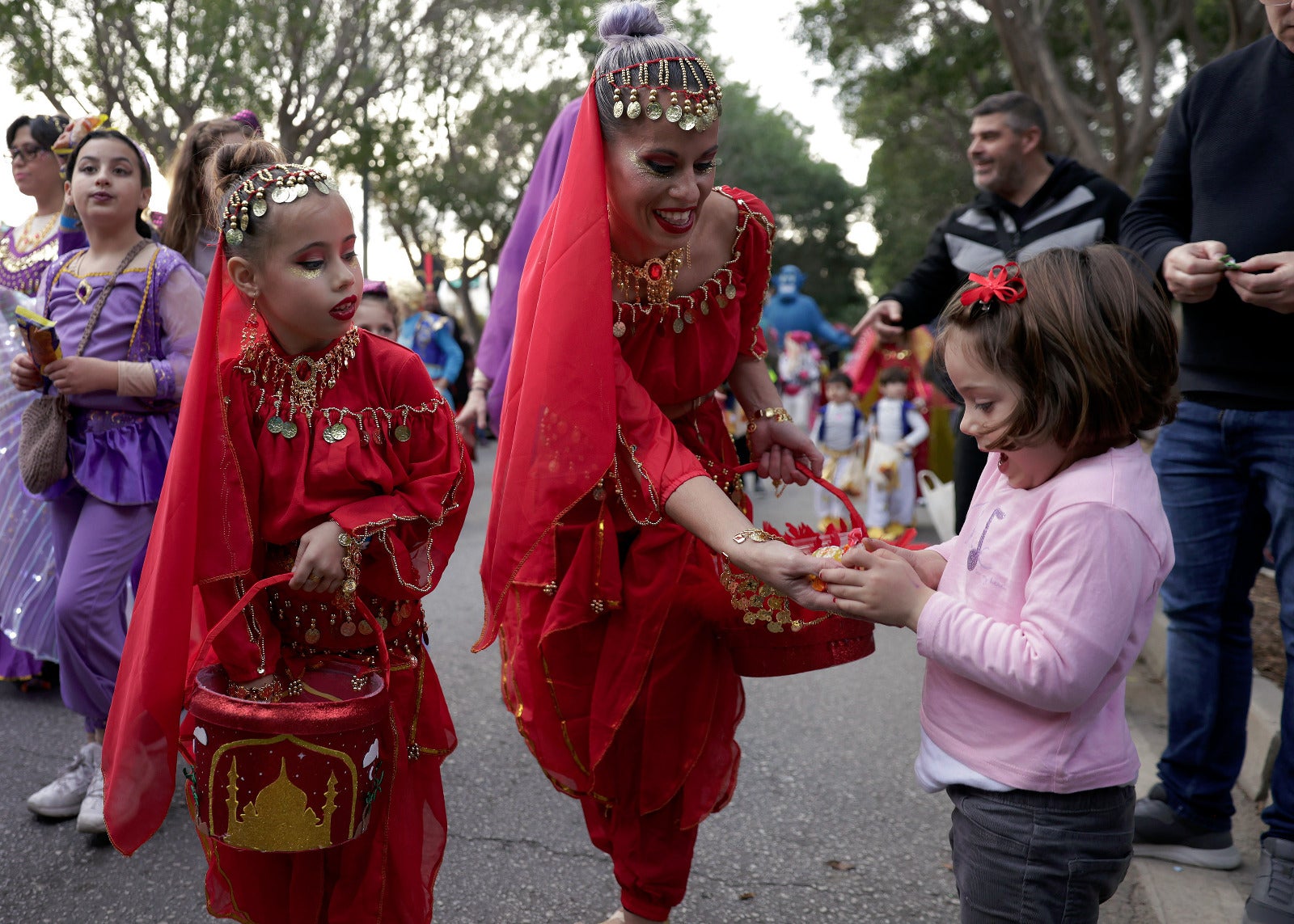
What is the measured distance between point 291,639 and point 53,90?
591 inches

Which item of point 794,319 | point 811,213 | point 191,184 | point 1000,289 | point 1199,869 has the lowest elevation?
point 811,213

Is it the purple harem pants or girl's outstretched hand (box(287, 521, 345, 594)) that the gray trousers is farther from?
the purple harem pants

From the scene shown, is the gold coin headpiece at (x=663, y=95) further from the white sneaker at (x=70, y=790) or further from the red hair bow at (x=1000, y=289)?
the white sneaker at (x=70, y=790)

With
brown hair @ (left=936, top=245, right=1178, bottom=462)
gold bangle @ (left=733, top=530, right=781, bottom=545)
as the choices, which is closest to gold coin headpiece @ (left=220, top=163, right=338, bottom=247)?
gold bangle @ (left=733, top=530, right=781, bottom=545)

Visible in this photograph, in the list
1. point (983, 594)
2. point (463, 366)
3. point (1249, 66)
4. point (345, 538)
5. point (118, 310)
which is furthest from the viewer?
point (463, 366)

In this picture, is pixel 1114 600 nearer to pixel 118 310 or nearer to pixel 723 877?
pixel 723 877

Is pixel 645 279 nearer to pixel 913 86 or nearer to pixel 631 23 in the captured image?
pixel 631 23

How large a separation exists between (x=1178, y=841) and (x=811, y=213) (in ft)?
138

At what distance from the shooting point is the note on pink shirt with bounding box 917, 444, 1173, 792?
1.67 meters

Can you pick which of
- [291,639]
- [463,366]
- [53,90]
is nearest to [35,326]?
[291,639]

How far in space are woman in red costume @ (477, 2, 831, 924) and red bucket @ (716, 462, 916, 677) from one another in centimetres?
7

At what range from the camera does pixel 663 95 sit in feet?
7.06

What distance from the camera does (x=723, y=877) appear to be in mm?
3123

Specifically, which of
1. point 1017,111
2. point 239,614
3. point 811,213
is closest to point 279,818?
point 239,614
